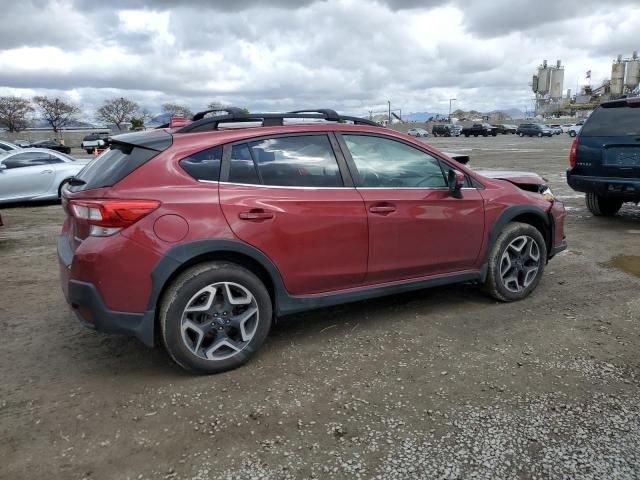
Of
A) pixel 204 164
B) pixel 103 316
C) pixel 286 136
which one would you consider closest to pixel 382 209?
pixel 286 136

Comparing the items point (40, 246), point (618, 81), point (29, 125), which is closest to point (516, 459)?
point (40, 246)

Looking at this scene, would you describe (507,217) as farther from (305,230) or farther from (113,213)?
(113,213)

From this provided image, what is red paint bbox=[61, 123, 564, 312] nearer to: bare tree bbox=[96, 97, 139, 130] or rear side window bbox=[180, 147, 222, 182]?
rear side window bbox=[180, 147, 222, 182]

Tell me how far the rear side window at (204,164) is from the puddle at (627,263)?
4.46 meters

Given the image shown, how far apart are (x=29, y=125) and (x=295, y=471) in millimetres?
87810

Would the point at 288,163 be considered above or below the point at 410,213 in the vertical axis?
above

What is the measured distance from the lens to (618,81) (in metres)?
119

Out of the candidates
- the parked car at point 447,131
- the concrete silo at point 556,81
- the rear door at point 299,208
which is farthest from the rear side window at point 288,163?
the concrete silo at point 556,81

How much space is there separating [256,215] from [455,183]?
1694 millimetres

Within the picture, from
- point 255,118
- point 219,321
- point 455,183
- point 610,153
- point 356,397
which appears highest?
point 255,118

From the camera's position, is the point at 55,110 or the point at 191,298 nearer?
the point at 191,298

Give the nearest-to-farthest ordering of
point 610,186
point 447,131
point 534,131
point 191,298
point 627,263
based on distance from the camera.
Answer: point 191,298 → point 627,263 → point 610,186 → point 534,131 → point 447,131

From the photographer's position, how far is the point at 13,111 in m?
70.8

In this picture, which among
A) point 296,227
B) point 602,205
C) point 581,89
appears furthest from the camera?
point 581,89
